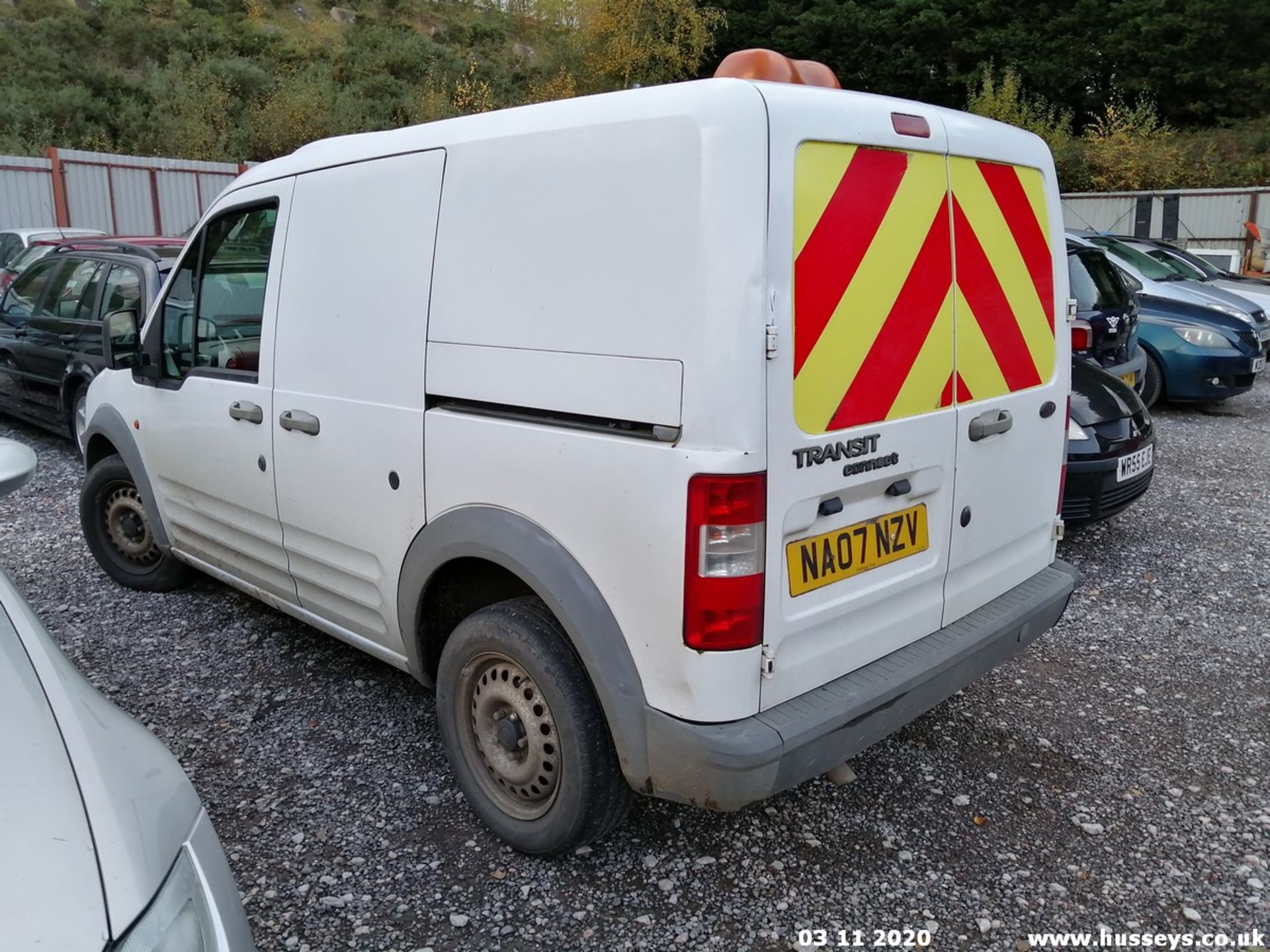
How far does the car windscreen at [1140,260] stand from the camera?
10.1 metres

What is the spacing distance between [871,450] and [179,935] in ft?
6.06

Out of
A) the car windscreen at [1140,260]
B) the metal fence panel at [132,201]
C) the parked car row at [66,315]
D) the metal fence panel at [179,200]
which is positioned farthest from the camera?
the metal fence panel at [179,200]

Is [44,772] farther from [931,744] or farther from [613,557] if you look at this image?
[931,744]

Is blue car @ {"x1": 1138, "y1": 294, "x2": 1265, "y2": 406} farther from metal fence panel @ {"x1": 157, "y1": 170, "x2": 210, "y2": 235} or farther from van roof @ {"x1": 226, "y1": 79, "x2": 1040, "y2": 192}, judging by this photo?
metal fence panel @ {"x1": 157, "y1": 170, "x2": 210, "y2": 235}

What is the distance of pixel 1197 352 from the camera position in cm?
890

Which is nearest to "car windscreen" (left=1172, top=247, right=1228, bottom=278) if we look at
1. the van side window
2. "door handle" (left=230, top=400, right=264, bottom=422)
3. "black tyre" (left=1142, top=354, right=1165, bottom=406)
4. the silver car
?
"black tyre" (left=1142, top=354, right=1165, bottom=406)

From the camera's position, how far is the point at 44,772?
1.64 metres

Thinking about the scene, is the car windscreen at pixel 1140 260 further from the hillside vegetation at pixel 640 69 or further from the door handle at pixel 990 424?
the hillside vegetation at pixel 640 69

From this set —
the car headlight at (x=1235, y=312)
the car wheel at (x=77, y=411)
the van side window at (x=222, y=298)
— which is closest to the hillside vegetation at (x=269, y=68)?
the car wheel at (x=77, y=411)

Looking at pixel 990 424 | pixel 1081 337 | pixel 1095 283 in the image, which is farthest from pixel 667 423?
pixel 1095 283

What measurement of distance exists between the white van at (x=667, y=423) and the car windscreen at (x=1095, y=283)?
4252 millimetres

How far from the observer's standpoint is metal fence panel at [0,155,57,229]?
16.7m

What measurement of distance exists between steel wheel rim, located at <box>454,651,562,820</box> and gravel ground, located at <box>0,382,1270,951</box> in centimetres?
19

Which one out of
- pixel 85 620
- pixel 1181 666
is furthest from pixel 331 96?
pixel 1181 666
